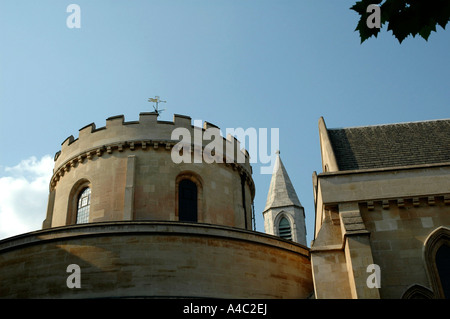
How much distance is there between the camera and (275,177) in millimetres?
37875

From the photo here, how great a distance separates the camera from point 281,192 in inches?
1436

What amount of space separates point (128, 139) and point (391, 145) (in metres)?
10.4

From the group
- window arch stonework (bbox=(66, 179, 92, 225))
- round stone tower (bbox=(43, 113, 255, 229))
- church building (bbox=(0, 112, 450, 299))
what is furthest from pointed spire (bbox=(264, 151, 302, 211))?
window arch stonework (bbox=(66, 179, 92, 225))

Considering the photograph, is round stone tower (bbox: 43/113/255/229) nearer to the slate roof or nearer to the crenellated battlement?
the crenellated battlement

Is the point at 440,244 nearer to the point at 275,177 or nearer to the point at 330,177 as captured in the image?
the point at 330,177

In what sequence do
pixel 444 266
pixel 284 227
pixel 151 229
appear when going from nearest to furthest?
pixel 444 266
pixel 151 229
pixel 284 227

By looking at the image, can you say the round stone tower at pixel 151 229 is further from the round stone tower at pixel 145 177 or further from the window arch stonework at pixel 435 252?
the window arch stonework at pixel 435 252

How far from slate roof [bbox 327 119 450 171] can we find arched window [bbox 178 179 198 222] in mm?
6042

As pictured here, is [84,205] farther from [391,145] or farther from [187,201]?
[391,145]

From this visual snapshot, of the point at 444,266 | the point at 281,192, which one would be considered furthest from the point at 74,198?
the point at 281,192

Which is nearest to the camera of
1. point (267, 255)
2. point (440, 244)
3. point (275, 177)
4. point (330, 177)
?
point (440, 244)

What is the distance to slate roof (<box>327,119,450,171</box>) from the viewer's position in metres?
15.4

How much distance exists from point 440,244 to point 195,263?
7.10 metres

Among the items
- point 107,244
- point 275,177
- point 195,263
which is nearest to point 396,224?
point 195,263
